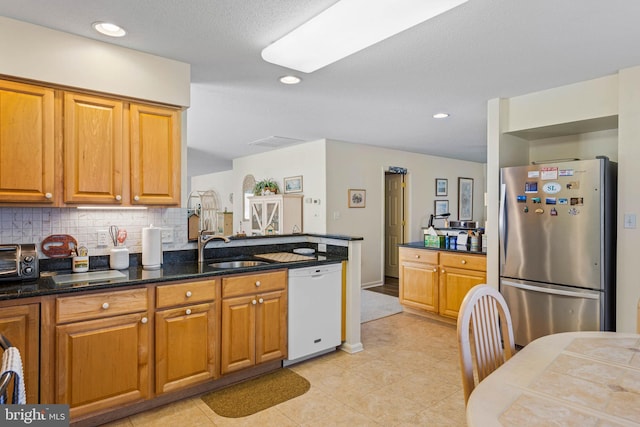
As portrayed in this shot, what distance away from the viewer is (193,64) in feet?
9.07

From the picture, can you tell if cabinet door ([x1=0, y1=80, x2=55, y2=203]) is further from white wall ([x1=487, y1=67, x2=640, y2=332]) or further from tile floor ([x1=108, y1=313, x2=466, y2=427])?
white wall ([x1=487, y1=67, x2=640, y2=332])

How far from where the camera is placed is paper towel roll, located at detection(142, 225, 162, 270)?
262cm

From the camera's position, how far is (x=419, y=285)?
13.9ft

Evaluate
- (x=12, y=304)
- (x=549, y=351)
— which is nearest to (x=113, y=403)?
(x=12, y=304)

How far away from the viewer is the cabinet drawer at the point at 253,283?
8.43 feet

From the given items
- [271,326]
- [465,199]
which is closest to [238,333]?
[271,326]

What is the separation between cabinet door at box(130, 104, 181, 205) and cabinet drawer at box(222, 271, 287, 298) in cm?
73

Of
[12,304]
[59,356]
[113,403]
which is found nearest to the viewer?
[12,304]

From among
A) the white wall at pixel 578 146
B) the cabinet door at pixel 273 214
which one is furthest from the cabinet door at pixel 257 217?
the white wall at pixel 578 146

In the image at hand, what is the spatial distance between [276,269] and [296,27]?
1667 mm

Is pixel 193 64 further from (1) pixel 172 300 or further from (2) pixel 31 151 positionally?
(1) pixel 172 300

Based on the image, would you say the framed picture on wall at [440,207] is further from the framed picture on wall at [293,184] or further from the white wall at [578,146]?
the white wall at [578,146]

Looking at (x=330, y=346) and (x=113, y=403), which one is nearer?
(x=113, y=403)

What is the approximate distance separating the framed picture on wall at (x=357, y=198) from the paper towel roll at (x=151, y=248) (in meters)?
3.57
